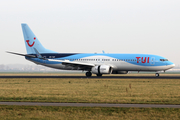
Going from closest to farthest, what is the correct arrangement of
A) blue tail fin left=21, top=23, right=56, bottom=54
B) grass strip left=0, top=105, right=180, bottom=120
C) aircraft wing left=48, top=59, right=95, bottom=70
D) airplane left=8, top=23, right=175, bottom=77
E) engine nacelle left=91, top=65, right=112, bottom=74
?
grass strip left=0, top=105, right=180, bottom=120 → engine nacelle left=91, top=65, right=112, bottom=74 → airplane left=8, top=23, right=175, bottom=77 → aircraft wing left=48, top=59, right=95, bottom=70 → blue tail fin left=21, top=23, right=56, bottom=54

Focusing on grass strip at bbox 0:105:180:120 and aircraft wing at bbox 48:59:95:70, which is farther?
aircraft wing at bbox 48:59:95:70

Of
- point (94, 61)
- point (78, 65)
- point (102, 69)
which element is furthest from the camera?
point (94, 61)

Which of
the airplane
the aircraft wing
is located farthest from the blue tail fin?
the aircraft wing

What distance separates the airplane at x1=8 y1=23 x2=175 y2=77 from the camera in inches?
2184

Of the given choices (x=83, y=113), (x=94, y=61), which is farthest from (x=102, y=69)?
(x=83, y=113)

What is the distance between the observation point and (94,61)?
59688 mm

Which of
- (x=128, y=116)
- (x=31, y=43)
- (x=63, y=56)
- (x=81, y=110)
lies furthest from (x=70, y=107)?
(x=31, y=43)

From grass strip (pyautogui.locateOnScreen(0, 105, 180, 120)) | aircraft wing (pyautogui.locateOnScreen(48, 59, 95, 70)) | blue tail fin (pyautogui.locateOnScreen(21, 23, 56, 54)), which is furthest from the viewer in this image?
blue tail fin (pyautogui.locateOnScreen(21, 23, 56, 54))

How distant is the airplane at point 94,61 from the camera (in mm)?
55469

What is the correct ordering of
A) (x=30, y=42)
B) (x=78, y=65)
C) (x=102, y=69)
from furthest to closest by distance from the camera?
(x=30, y=42) → (x=78, y=65) → (x=102, y=69)

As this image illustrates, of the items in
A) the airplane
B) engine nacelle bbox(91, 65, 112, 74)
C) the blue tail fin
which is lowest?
engine nacelle bbox(91, 65, 112, 74)

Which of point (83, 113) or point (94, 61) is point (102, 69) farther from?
point (83, 113)

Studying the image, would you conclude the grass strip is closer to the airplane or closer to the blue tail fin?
the airplane

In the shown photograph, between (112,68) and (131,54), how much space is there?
4.70 m
